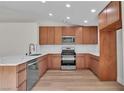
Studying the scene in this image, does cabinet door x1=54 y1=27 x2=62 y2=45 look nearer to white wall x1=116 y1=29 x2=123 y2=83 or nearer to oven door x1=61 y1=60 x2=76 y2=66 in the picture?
oven door x1=61 y1=60 x2=76 y2=66

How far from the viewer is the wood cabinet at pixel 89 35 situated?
1012 centimetres

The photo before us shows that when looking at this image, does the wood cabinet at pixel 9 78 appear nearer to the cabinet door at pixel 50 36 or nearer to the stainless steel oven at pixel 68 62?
the stainless steel oven at pixel 68 62

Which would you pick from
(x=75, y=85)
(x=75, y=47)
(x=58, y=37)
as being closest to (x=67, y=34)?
(x=58, y=37)

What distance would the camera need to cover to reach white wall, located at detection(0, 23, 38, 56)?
31.8 ft

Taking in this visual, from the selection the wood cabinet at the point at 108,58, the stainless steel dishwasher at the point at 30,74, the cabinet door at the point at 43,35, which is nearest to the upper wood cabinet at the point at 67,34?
the cabinet door at the point at 43,35

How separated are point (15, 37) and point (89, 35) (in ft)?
11.8

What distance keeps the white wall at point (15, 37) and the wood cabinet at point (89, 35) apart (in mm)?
2562

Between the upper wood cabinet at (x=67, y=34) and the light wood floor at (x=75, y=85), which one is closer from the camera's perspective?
the light wood floor at (x=75, y=85)

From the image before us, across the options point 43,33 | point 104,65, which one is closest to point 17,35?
point 43,33

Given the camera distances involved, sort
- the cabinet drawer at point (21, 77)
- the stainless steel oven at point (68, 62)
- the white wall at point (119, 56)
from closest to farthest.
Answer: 1. the cabinet drawer at point (21, 77)
2. the white wall at point (119, 56)
3. the stainless steel oven at point (68, 62)

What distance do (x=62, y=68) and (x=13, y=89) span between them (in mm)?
6194

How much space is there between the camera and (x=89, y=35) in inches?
400

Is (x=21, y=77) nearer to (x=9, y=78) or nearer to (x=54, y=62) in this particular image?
(x=9, y=78)

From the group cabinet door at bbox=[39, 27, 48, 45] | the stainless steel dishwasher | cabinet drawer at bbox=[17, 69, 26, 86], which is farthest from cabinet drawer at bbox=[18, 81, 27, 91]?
cabinet door at bbox=[39, 27, 48, 45]
